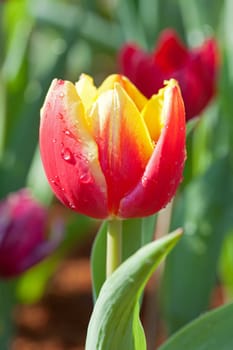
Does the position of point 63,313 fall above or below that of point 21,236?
below

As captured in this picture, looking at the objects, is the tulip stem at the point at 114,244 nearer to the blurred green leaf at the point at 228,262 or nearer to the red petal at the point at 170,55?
the red petal at the point at 170,55

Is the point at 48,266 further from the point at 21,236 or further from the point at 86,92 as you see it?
the point at 86,92

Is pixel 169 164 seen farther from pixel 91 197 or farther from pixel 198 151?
pixel 198 151

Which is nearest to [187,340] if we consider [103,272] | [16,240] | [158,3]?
[103,272]

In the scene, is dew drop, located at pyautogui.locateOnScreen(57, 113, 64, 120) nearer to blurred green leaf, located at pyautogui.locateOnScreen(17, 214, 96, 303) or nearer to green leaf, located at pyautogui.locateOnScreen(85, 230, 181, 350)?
green leaf, located at pyautogui.locateOnScreen(85, 230, 181, 350)

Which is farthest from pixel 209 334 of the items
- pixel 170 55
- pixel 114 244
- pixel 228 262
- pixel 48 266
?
pixel 48 266

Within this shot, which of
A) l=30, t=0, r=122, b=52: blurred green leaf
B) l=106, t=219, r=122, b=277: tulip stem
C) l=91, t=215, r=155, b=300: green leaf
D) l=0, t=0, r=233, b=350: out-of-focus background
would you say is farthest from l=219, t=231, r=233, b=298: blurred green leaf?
l=106, t=219, r=122, b=277: tulip stem
